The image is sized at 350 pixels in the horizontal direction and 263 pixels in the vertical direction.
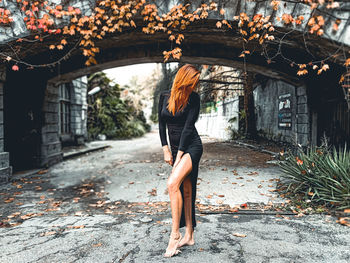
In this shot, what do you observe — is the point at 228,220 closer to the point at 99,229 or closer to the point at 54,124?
the point at 99,229

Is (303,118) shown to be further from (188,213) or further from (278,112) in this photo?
(188,213)

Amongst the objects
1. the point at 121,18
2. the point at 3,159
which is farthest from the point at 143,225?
the point at 3,159

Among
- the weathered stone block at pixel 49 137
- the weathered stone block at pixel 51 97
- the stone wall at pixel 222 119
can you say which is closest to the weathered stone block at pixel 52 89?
the weathered stone block at pixel 51 97

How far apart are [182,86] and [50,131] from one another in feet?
24.2

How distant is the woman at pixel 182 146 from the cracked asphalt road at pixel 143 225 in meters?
0.30

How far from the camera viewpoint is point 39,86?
8391 millimetres

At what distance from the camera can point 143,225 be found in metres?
→ 3.59

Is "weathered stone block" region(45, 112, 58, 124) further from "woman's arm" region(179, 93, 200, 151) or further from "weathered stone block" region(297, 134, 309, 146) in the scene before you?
"weathered stone block" region(297, 134, 309, 146)

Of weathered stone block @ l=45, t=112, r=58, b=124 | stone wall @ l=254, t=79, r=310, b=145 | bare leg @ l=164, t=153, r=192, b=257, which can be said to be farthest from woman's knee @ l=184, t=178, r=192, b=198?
weathered stone block @ l=45, t=112, r=58, b=124

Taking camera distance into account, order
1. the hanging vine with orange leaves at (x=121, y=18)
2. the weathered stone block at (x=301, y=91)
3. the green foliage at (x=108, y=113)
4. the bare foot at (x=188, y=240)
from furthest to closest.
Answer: the green foliage at (x=108, y=113)
the weathered stone block at (x=301, y=91)
the hanging vine with orange leaves at (x=121, y=18)
the bare foot at (x=188, y=240)

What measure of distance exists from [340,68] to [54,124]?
9.10 metres

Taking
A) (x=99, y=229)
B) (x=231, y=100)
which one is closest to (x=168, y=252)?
(x=99, y=229)

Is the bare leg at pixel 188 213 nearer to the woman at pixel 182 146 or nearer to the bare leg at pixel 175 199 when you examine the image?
the woman at pixel 182 146

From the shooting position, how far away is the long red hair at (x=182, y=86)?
2750mm
